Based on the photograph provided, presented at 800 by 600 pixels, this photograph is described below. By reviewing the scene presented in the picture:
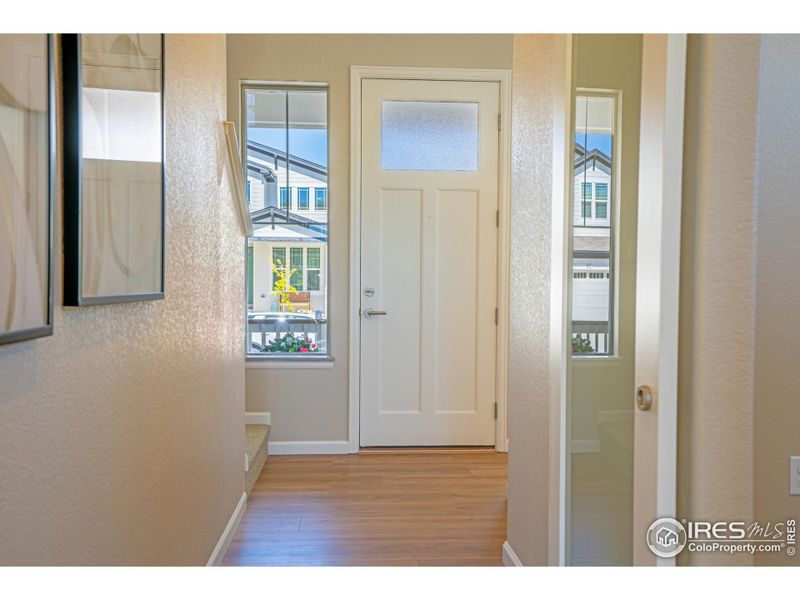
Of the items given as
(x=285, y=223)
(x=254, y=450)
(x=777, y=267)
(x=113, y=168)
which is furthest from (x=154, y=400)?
→ (x=285, y=223)

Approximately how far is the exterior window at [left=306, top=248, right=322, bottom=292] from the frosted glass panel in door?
699mm

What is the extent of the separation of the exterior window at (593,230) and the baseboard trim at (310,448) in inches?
99.3

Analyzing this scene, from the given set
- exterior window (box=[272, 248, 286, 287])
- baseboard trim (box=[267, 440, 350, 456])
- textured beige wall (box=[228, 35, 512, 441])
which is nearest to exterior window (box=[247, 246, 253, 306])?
exterior window (box=[272, 248, 286, 287])

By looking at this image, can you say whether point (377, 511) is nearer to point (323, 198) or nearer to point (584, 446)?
point (584, 446)

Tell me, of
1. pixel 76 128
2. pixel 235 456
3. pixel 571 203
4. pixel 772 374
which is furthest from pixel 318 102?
pixel 772 374

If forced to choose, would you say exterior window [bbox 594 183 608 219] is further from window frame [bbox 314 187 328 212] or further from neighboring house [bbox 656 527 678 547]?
window frame [bbox 314 187 328 212]

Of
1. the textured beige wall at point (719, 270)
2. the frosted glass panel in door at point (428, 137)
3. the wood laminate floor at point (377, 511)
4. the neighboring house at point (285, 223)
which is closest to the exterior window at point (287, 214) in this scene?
the neighboring house at point (285, 223)

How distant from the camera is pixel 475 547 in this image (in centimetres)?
261

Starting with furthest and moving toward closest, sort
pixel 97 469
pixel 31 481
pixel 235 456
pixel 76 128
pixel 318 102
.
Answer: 1. pixel 318 102
2. pixel 235 456
3. pixel 97 469
4. pixel 76 128
5. pixel 31 481

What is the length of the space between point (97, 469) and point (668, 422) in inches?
46.6

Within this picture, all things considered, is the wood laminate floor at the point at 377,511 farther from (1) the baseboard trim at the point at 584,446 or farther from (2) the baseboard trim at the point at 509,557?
(1) the baseboard trim at the point at 584,446

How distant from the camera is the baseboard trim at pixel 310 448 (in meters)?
4.01
